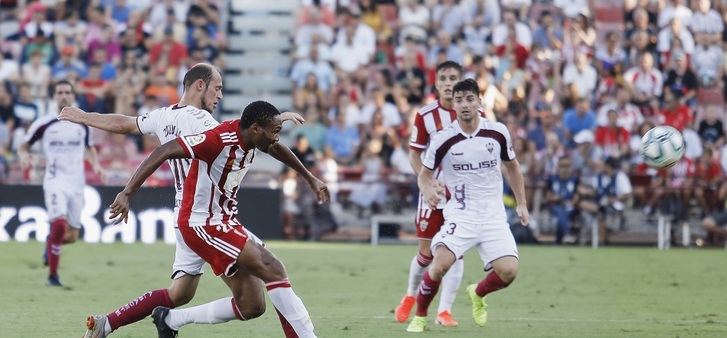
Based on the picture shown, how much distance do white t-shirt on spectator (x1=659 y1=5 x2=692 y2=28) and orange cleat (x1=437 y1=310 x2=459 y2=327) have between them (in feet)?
58.9

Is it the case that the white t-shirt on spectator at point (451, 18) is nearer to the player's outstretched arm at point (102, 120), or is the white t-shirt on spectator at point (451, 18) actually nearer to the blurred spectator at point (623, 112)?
the blurred spectator at point (623, 112)

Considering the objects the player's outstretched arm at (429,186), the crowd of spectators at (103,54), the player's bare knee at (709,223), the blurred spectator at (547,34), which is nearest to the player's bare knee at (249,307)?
the player's outstretched arm at (429,186)

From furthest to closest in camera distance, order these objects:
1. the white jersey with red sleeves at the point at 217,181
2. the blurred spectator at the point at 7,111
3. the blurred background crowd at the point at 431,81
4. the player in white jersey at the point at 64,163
A: the blurred spectator at the point at 7,111 < the blurred background crowd at the point at 431,81 < the player in white jersey at the point at 64,163 < the white jersey with red sleeves at the point at 217,181

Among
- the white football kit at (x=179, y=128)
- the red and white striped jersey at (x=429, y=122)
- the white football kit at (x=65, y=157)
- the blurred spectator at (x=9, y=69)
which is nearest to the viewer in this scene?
the white football kit at (x=179, y=128)

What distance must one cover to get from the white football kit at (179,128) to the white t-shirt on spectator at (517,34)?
19.5m

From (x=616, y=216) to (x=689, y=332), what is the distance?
1320 cm

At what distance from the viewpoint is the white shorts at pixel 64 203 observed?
17906 mm

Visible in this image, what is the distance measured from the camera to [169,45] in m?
30.1

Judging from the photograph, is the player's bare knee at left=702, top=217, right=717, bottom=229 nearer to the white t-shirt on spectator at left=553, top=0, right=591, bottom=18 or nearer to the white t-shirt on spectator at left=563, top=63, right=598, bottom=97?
the white t-shirt on spectator at left=563, top=63, right=598, bottom=97

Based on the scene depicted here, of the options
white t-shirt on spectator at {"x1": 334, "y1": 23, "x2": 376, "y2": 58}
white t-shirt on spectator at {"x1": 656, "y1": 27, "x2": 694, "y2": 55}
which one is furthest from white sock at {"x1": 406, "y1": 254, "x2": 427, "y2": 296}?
white t-shirt on spectator at {"x1": 656, "y1": 27, "x2": 694, "y2": 55}

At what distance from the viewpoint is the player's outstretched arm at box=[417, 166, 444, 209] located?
13016 mm

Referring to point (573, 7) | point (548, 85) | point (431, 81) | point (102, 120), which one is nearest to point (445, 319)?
point (102, 120)

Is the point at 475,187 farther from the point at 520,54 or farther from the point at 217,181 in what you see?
the point at 520,54

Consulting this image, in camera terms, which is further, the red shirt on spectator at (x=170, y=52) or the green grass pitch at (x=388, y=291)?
the red shirt on spectator at (x=170, y=52)
